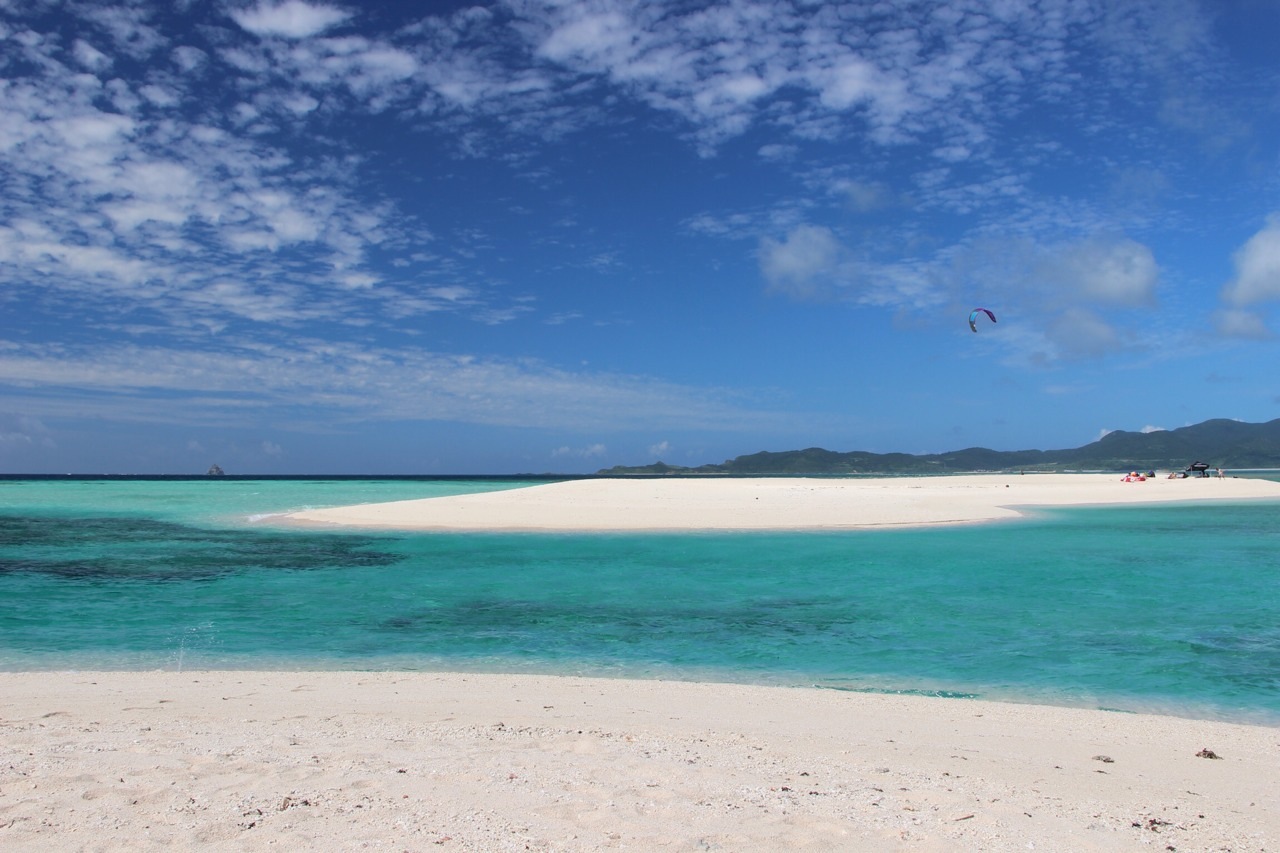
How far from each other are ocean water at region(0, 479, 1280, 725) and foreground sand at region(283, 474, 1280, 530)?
21.9ft

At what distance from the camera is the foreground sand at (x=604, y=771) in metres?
5.71

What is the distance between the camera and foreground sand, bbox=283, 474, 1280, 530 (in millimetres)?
38344

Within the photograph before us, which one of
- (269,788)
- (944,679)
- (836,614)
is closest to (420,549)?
(836,614)

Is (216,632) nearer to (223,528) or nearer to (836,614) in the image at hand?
(836,614)

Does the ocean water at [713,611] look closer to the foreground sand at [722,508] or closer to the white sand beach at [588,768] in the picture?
the white sand beach at [588,768]

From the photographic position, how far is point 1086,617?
16.0m

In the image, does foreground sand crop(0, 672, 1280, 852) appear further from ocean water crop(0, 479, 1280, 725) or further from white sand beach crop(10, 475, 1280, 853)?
ocean water crop(0, 479, 1280, 725)

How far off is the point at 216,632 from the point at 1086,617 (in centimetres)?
1646

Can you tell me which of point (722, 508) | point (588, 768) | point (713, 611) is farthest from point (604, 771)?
point (722, 508)

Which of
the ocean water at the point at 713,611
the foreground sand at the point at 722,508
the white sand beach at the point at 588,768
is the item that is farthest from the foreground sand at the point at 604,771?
the foreground sand at the point at 722,508

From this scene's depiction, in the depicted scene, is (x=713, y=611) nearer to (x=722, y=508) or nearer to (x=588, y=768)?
(x=588, y=768)

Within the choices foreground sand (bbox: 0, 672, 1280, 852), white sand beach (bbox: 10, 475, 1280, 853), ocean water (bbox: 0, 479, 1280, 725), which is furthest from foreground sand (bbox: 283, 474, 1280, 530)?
foreground sand (bbox: 0, 672, 1280, 852)

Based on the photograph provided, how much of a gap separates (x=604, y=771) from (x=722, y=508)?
37738 mm

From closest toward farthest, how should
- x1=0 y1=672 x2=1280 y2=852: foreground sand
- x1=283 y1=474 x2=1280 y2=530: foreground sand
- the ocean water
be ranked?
x1=0 y1=672 x2=1280 y2=852: foreground sand < the ocean water < x1=283 y1=474 x2=1280 y2=530: foreground sand
